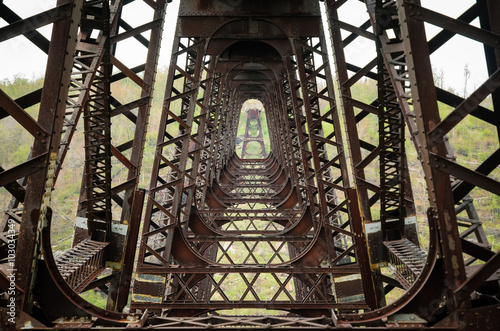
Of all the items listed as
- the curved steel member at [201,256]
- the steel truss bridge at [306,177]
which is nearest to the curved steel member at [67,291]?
the steel truss bridge at [306,177]

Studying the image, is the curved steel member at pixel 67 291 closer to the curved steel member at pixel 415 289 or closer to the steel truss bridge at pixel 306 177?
the steel truss bridge at pixel 306 177

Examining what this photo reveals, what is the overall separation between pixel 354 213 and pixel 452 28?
3.99m

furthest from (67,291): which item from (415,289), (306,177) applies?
(306,177)

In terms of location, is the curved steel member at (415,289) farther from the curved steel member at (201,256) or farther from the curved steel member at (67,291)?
the curved steel member at (201,256)

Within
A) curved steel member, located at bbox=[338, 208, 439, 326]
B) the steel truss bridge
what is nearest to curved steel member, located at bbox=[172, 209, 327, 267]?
the steel truss bridge

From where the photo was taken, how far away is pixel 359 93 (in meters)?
70.3

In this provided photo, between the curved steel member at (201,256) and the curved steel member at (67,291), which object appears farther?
the curved steel member at (201,256)

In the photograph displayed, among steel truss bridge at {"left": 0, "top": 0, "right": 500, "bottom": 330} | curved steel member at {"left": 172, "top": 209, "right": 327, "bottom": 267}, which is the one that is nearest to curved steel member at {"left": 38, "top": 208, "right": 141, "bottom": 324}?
steel truss bridge at {"left": 0, "top": 0, "right": 500, "bottom": 330}

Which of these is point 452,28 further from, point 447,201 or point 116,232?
point 116,232

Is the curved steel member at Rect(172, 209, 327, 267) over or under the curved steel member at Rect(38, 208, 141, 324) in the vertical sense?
over

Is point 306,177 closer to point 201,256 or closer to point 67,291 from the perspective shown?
point 201,256

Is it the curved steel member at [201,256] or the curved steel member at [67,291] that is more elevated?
the curved steel member at [201,256]

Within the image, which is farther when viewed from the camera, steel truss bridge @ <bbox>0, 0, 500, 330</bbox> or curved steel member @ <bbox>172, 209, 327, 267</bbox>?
curved steel member @ <bbox>172, 209, 327, 267</bbox>

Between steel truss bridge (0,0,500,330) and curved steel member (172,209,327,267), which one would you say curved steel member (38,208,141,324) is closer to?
steel truss bridge (0,0,500,330)
